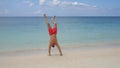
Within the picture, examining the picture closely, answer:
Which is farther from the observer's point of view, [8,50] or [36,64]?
[8,50]

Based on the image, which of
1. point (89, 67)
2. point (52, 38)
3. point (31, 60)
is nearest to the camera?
point (89, 67)

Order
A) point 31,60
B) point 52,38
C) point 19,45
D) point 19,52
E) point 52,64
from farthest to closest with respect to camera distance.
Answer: point 19,45
point 19,52
point 52,38
point 31,60
point 52,64

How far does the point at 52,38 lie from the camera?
636cm

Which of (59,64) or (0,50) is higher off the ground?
(59,64)

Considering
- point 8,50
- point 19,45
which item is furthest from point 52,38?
point 19,45

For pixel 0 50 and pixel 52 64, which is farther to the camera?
pixel 0 50

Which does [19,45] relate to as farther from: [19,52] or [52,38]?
[52,38]

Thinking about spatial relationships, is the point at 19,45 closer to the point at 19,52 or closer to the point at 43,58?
the point at 19,52

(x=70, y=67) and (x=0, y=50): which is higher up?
(x=70, y=67)

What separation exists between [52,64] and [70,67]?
17.0 inches

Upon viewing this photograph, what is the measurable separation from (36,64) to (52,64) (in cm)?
30

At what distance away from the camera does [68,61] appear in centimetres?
568

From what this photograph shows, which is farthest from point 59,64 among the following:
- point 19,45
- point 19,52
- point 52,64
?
point 19,45

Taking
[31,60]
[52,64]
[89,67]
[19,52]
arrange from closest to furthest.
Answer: [89,67] → [52,64] → [31,60] → [19,52]
